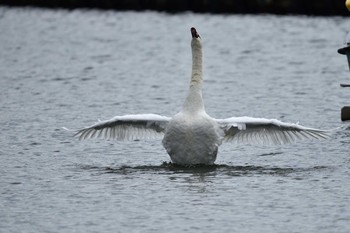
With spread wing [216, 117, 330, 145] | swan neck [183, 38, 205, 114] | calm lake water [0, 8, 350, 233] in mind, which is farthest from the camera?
spread wing [216, 117, 330, 145]

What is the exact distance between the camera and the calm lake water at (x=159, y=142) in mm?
13328

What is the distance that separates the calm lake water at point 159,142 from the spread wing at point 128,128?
1.25 ft

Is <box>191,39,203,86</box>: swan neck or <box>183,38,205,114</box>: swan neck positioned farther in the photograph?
<box>191,39,203,86</box>: swan neck

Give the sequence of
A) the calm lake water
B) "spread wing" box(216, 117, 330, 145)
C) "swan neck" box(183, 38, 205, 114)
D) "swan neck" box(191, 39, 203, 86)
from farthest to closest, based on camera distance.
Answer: "swan neck" box(191, 39, 203, 86) < "spread wing" box(216, 117, 330, 145) < "swan neck" box(183, 38, 205, 114) < the calm lake water

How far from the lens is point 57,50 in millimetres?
36375

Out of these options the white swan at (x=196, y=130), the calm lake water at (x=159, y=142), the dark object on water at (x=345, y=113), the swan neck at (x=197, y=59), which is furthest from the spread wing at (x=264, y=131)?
the dark object on water at (x=345, y=113)

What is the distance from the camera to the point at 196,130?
15.5 metres

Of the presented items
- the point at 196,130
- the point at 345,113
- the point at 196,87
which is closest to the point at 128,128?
the point at 196,87

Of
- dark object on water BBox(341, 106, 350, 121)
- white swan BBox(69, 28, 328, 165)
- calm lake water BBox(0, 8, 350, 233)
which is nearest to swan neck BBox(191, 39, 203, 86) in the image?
white swan BBox(69, 28, 328, 165)

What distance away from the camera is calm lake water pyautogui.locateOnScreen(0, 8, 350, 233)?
1333 centimetres

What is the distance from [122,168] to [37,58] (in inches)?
705

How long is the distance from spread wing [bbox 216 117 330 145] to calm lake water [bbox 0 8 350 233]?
36cm

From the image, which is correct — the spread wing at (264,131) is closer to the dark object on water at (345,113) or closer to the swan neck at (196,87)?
the swan neck at (196,87)

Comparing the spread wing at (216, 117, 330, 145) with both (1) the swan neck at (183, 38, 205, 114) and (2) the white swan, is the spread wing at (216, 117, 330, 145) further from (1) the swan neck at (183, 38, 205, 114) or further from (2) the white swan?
(1) the swan neck at (183, 38, 205, 114)
